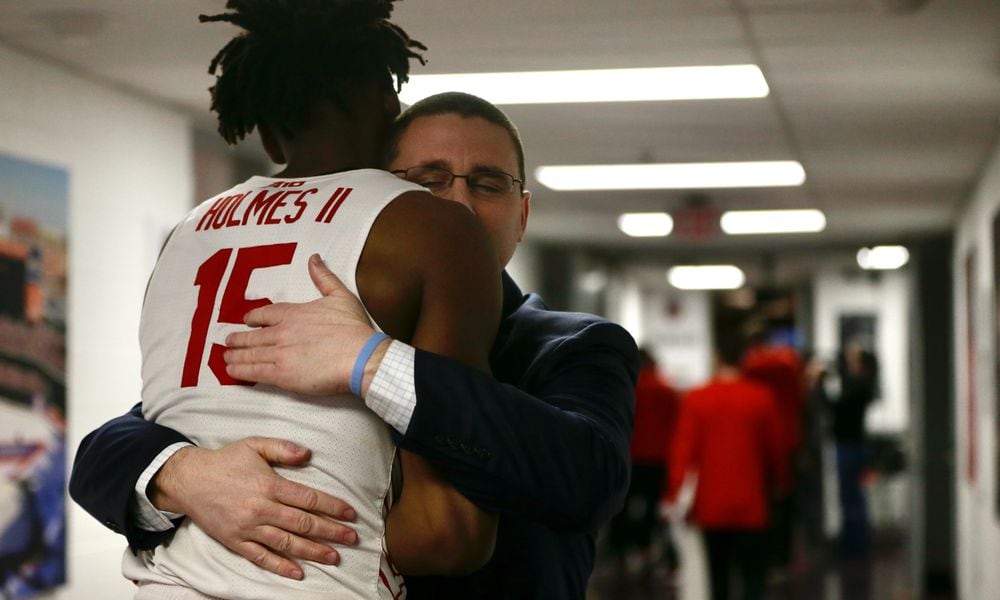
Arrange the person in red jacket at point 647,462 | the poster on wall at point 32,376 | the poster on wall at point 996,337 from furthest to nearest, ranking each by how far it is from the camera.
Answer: the person in red jacket at point 647,462 → the poster on wall at point 996,337 → the poster on wall at point 32,376

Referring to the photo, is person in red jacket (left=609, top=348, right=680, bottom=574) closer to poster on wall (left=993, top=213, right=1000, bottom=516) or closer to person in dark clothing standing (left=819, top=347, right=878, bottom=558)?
person in dark clothing standing (left=819, top=347, right=878, bottom=558)

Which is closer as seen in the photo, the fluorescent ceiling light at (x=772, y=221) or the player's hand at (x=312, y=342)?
the player's hand at (x=312, y=342)

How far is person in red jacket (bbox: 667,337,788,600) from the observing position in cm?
682

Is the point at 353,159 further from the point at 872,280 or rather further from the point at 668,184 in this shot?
the point at 872,280

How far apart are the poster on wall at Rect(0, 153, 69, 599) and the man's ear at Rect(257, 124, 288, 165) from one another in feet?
10.7

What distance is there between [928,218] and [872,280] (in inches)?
208

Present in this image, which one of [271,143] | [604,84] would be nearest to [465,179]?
[271,143]

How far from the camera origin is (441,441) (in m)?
1.30

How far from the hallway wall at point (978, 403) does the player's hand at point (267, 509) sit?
214 inches

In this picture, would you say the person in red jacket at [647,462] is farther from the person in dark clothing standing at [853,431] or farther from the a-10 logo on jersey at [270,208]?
the a-10 logo on jersey at [270,208]

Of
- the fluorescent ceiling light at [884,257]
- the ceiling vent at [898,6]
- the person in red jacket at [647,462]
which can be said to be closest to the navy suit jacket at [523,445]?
the ceiling vent at [898,6]

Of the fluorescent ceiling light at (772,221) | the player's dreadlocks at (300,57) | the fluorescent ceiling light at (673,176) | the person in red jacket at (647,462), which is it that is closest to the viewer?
the player's dreadlocks at (300,57)

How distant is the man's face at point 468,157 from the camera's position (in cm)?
175

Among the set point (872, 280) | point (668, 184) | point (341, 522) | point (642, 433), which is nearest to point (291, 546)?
point (341, 522)
